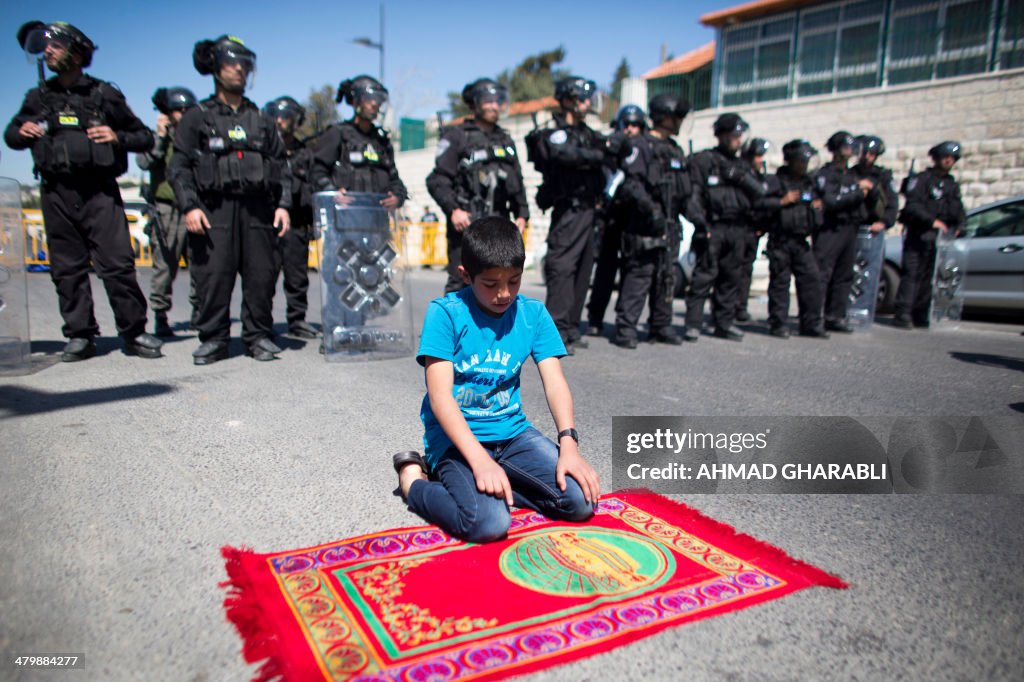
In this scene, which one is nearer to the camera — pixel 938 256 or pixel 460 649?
pixel 460 649

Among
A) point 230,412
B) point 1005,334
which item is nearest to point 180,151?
point 230,412

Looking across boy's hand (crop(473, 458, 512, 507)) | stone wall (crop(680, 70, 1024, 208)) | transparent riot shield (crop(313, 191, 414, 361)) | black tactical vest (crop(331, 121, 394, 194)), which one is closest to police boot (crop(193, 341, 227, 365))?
transparent riot shield (crop(313, 191, 414, 361))

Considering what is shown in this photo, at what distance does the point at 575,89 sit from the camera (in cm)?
573

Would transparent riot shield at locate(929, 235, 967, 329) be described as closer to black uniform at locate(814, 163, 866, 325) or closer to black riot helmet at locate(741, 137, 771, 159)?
black uniform at locate(814, 163, 866, 325)

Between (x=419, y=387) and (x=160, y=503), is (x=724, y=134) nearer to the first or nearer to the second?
(x=419, y=387)

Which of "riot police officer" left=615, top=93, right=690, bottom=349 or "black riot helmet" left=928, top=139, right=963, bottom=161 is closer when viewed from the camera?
"riot police officer" left=615, top=93, right=690, bottom=349

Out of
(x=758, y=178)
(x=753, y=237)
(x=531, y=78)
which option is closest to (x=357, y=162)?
(x=758, y=178)

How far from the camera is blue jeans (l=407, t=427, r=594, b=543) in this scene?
7.64ft

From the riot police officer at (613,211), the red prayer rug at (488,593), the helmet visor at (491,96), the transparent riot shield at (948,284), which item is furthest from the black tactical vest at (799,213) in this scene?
the red prayer rug at (488,593)

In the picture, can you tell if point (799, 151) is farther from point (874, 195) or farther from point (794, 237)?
point (874, 195)

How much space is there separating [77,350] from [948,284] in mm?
8948

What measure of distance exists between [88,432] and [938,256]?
8525mm

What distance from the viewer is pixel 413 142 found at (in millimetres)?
28062

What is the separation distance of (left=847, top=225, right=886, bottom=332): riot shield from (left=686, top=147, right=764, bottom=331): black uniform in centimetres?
187
